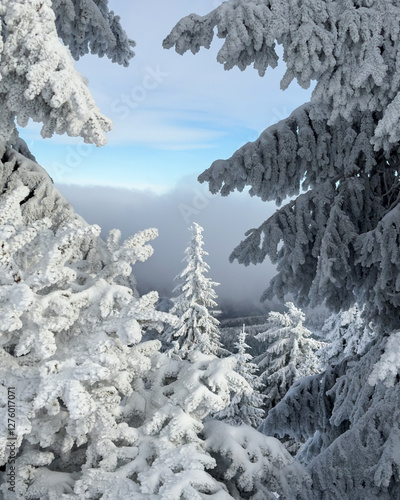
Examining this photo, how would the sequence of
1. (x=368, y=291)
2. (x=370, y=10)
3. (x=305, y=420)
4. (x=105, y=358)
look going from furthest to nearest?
(x=305, y=420) → (x=368, y=291) → (x=370, y=10) → (x=105, y=358)

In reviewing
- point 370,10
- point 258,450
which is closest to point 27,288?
point 258,450

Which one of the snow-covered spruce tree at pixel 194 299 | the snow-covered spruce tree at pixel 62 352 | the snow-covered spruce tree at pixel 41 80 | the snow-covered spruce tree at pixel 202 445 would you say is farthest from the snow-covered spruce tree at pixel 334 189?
the snow-covered spruce tree at pixel 194 299

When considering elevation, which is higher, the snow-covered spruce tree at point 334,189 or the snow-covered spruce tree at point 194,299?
the snow-covered spruce tree at point 334,189

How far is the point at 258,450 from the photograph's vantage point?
3.25m

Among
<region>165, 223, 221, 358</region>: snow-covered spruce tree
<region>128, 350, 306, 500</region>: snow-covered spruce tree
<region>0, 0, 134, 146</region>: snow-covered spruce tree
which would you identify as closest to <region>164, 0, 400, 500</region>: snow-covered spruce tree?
<region>128, 350, 306, 500</region>: snow-covered spruce tree

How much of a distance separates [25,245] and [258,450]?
1984 mm

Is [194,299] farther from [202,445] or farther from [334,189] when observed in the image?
[202,445]

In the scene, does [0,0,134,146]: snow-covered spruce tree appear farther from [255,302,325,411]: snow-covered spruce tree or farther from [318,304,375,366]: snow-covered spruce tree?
[255,302,325,411]: snow-covered spruce tree

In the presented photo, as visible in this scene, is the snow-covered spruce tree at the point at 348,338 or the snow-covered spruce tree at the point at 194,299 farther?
the snow-covered spruce tree at the point at 194,299

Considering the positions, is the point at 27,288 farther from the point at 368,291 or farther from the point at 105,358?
the point at 368,291

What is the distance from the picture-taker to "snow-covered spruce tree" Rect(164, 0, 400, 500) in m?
3.96

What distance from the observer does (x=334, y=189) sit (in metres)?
6.12

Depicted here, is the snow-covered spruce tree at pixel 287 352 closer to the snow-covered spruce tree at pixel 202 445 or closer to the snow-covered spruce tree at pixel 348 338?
the snow-covered spruce tree at pixel 348 338

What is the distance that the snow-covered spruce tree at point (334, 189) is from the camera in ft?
13.0
